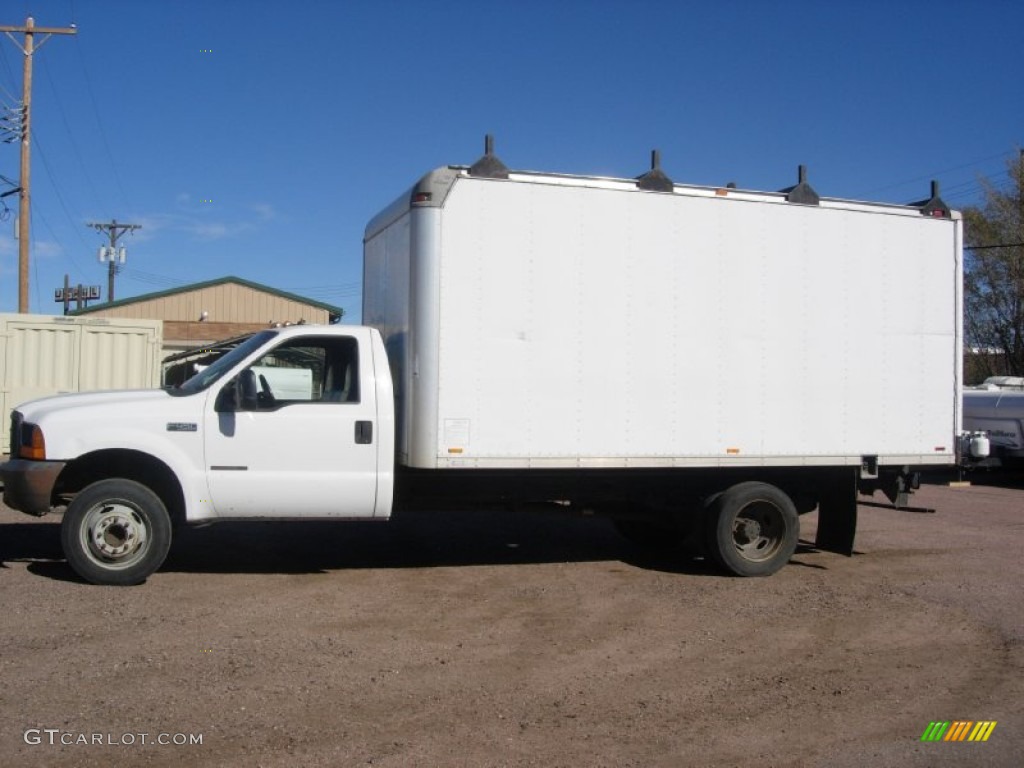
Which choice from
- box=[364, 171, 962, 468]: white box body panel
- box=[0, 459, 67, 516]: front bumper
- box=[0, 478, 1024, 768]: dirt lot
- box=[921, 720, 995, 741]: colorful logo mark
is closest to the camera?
box=[0, 478, 1024, 768]: dirt lot

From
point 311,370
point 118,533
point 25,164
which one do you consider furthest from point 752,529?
point 25,164

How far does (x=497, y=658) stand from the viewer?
6.25 metres

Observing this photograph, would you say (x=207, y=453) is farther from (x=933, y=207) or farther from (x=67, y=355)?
(x=67, y=355)

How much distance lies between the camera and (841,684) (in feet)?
19.2

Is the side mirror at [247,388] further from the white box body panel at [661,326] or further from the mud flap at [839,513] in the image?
the mud flap at [839,513]

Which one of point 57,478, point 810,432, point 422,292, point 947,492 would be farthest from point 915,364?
point 947,492

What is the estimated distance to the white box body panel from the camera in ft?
25.9

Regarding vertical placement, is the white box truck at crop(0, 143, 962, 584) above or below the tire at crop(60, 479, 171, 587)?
above

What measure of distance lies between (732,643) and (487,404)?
2641 millimetres

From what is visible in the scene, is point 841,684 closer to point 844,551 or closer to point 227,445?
point 844,551

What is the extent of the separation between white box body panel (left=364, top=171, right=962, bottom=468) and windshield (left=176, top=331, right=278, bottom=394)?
1.10 metres

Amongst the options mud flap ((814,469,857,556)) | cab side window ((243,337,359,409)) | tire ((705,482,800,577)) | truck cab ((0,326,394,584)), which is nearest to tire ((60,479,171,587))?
truck cab ((0,326,394,584))

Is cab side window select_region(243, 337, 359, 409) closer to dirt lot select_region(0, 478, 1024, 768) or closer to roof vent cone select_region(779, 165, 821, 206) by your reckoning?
dirt lot select_region(0, 478, 1024, 768)

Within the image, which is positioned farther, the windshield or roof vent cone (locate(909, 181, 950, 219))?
roof vent cone (locate(909, 181, 950, 219))
